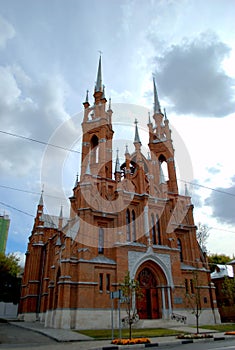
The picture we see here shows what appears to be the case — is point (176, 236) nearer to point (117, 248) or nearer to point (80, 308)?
point (117, 248)

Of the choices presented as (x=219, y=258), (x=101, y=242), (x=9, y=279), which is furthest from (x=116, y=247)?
(x=219, y=258)

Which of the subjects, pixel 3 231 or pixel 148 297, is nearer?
pixel 148 297

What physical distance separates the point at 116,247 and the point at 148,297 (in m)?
6.73

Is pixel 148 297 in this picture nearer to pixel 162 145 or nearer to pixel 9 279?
pixel 162 145

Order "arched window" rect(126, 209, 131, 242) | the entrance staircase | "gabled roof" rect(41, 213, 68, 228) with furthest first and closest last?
1. "gabled roof" rect(41, 213, 68, 228)
2. "arched window" rect(126, 209, 131, 242)
3. the entrance staircase

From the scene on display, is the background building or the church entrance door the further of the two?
the background building

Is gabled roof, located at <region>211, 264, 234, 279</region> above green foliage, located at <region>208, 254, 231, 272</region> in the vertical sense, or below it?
below

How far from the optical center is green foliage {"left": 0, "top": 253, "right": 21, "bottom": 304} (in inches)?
1799

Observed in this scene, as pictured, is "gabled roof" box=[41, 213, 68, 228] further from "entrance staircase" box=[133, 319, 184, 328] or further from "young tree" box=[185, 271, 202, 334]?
"entrance staircase" box=[133, 319, 184, 328]

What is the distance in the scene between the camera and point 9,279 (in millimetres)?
47750

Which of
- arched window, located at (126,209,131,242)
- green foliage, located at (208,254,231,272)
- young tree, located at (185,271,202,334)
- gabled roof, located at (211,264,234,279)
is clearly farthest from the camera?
green foliage, located at (208,254,231,272)

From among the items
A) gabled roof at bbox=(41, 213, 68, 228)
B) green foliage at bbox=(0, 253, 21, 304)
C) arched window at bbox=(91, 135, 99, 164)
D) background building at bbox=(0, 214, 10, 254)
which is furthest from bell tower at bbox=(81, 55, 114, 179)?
background building at bbox=(0, 214, 10, 254)

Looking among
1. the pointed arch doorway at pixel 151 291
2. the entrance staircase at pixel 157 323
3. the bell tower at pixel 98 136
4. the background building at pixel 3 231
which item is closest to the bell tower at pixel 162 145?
the bell tower at pixel 98 136

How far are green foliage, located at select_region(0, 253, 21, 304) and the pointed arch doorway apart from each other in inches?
1019
